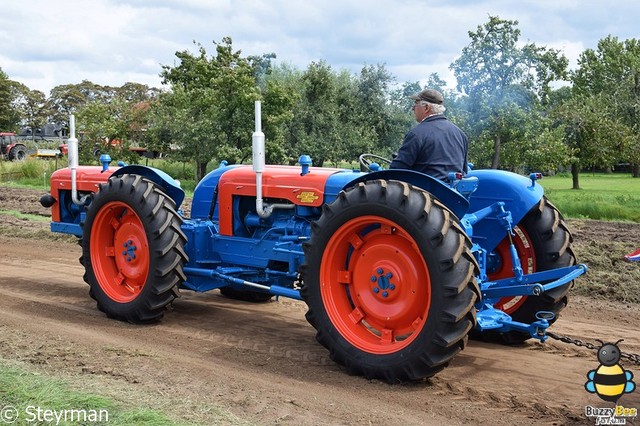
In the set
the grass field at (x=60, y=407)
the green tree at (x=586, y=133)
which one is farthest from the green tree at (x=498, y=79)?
the grass field at (x=60, y=407)

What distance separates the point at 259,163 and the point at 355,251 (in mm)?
1315

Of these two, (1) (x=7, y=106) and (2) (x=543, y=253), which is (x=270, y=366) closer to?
(2) (x=543, y=253)

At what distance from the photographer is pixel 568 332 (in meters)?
5.96

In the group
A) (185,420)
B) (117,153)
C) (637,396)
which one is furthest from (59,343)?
(117,153)

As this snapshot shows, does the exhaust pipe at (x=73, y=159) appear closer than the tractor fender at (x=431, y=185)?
No

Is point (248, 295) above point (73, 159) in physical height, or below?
below

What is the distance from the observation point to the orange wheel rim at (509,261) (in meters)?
5.60

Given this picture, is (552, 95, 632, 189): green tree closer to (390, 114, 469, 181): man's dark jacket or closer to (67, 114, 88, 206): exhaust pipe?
(67, 114, 88, 206): exhaust pipe

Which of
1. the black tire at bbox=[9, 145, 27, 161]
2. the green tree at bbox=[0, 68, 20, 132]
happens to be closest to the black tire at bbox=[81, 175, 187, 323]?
the black tire at bbox=[9, 145, 27, 161]

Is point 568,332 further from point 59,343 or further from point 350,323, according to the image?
point 59,343

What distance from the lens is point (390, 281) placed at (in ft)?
15.5

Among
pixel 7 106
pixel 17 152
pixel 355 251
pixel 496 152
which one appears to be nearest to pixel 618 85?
pixel 496 152

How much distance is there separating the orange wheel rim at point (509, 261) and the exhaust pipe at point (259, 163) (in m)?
1.83

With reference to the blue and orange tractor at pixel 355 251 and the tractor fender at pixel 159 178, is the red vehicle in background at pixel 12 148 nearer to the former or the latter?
the tractor fender at pixel 159 178
